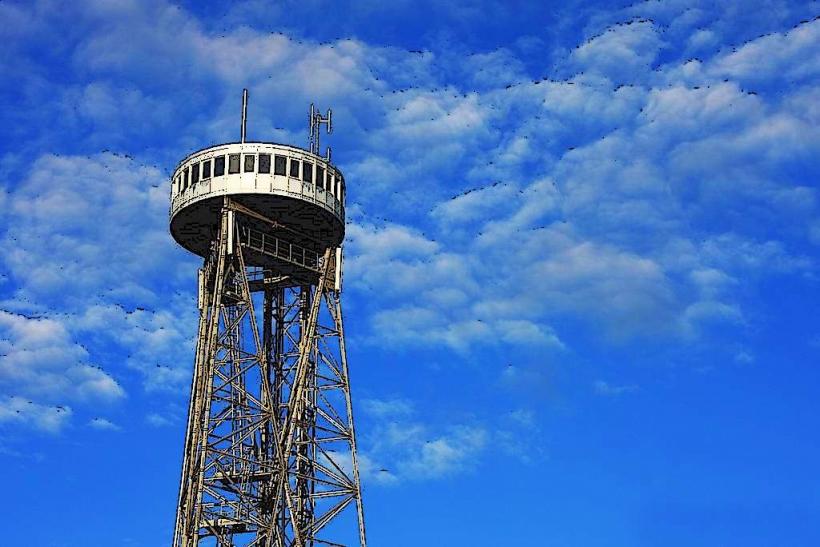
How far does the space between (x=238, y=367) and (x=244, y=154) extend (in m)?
14.2

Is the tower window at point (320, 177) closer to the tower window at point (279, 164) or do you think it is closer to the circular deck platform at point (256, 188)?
the circular deck platform at point (256, 188)

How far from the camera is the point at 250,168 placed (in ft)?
294

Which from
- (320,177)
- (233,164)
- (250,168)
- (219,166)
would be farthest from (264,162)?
(320,177)

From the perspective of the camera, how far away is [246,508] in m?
90.2

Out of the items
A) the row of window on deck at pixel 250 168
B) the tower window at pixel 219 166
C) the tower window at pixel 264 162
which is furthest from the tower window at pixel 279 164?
the tower window at pixel 219 166

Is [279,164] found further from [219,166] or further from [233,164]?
[219,166]

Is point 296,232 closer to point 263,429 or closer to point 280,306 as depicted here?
point 280,306

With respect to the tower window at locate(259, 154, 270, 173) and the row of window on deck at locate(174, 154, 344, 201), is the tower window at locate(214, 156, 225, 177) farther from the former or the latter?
the tower window at locate(259, 154, 270, 173)

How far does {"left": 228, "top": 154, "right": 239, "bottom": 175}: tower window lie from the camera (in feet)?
294

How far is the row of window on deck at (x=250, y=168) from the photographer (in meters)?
89.8

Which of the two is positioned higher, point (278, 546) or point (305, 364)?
point (305, 364)

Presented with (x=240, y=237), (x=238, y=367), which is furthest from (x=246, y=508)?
(x=240, y=237)

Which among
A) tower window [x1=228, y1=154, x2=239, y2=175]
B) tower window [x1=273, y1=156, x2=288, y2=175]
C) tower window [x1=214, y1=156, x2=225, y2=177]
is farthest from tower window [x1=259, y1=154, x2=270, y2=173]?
tower window [x1=214, y1=156, x2=225, y2=177]

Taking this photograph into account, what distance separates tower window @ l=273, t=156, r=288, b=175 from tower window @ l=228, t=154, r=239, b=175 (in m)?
2.41
